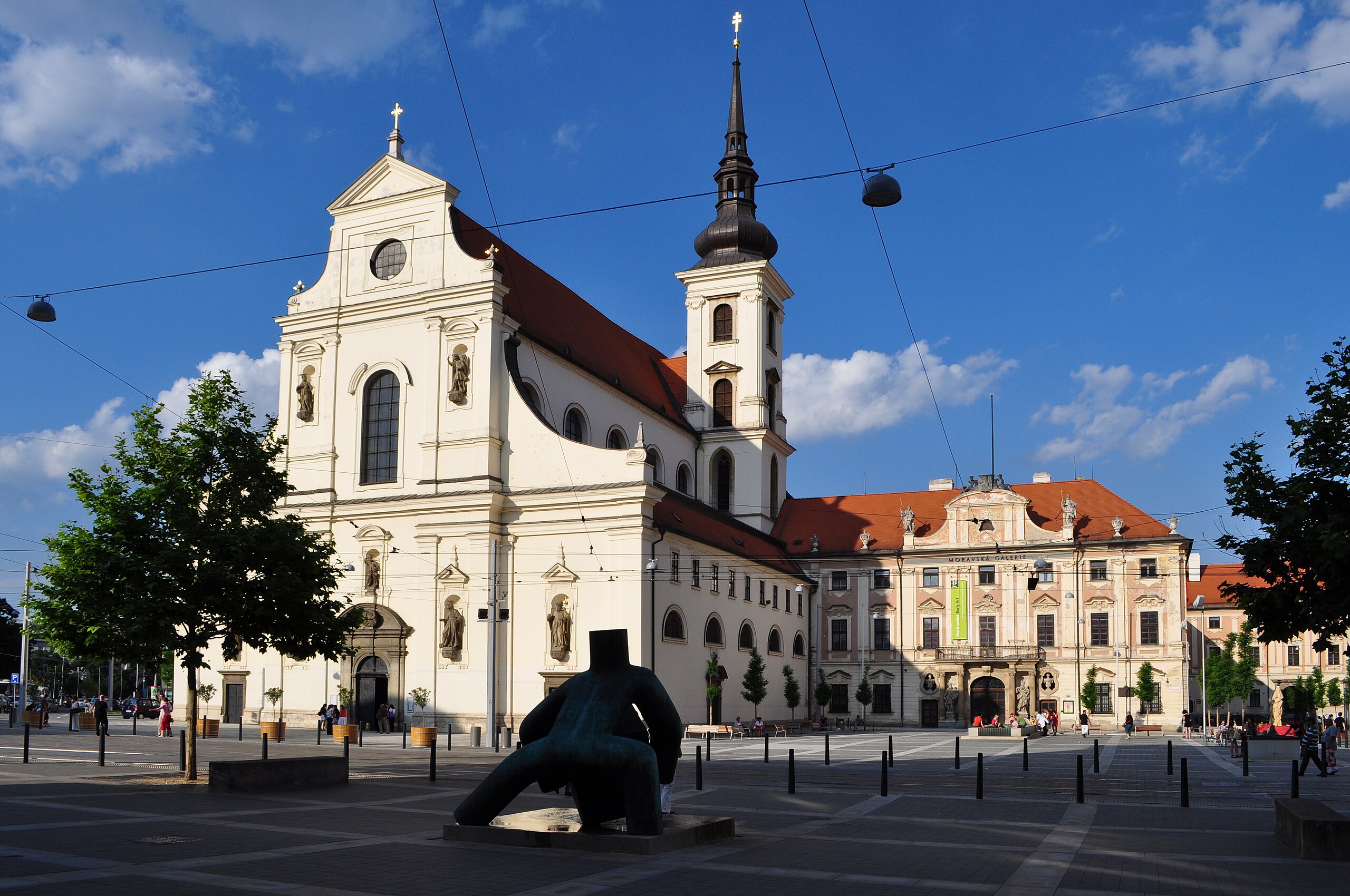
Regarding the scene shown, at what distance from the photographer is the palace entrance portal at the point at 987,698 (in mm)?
61625

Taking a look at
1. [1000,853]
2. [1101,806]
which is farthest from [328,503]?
[1000,853]

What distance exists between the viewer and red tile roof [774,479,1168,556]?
205 ft

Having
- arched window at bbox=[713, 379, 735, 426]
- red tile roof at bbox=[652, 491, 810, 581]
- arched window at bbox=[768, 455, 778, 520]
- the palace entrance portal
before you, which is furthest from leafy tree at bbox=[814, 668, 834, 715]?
arched window at bbox=[713, 379, 735, 426]

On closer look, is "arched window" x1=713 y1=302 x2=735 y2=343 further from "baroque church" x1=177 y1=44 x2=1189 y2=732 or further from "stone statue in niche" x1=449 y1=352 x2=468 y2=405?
"stone statue in niche" x1=449 y1=352 x2=468 y2=405

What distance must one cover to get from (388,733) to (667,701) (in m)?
29.8

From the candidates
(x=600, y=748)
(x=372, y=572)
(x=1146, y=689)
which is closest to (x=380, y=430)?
(x=372, y=572)

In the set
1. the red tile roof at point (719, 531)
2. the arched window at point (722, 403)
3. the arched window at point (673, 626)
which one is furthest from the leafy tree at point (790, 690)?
the arched window at point (673, 626)

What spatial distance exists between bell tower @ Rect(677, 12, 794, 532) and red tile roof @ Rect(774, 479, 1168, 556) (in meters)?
3.91

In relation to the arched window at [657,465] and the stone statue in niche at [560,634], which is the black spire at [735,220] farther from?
the stone statue in niche at [560,634]

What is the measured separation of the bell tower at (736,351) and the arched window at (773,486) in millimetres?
131

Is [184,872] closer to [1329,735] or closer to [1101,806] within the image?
[1101,806]

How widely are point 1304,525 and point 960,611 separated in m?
51.5

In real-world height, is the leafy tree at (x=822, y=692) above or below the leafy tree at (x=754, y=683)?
below

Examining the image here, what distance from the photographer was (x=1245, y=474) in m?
14.1
